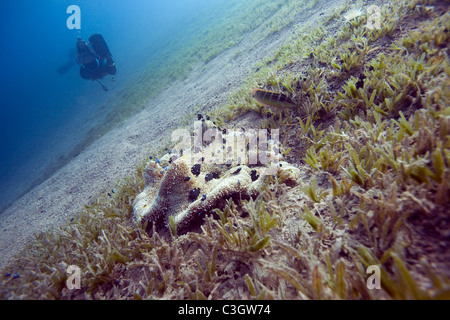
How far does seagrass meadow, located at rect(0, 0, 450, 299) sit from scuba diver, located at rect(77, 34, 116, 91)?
1980 cm

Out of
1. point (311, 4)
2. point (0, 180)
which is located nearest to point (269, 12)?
point (311, 4)

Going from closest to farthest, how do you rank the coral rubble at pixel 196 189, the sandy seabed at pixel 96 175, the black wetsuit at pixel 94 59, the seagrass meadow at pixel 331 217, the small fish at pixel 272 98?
1. the seagrass meadow at pixel 331 217
2. the coral rubble at pixel 196 189
3. the small fish at pixel 272 98
4. the sandy seabed at pixel 96 175
5. the black wetsuit at pixel 94 59

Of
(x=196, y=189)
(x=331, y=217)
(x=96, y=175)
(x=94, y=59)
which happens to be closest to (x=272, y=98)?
(x=196, y=189)

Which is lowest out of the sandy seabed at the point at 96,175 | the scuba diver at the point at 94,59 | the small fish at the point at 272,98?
the sandy seabed at the point at 96,175

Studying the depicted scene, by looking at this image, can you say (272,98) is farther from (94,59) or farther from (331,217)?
(94,59)

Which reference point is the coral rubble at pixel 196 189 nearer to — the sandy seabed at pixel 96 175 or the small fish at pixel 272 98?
the small fish at pixel 272 98

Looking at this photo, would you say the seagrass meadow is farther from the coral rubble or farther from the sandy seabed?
the sandy seabed

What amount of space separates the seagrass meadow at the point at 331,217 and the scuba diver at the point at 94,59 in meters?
19.8

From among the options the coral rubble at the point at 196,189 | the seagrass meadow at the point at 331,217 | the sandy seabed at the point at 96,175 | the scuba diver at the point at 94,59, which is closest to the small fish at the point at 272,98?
the seagrass meadow at the point at 331,217

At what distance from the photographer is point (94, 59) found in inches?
731

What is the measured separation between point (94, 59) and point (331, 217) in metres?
23.1

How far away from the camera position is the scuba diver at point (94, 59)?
1847cm

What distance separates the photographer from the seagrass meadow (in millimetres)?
1367

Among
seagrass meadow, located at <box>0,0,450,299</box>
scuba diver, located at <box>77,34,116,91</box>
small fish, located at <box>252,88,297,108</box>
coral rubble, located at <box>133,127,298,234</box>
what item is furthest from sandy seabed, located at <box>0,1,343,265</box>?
scuba diver, located at <box>77,34,116,91</box>
